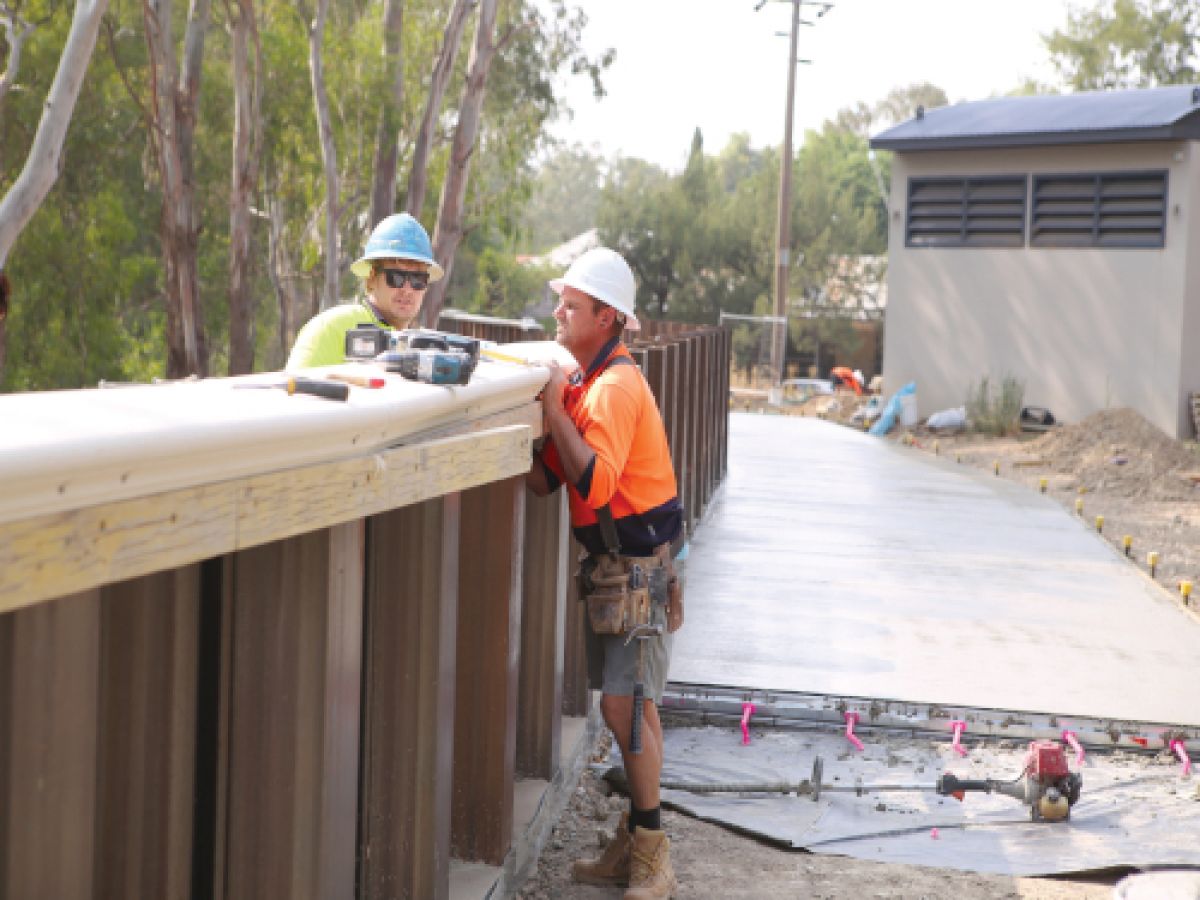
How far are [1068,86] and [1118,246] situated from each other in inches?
1392

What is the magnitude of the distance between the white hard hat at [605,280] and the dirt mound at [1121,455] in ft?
48.8

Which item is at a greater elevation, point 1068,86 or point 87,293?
point 1068,86

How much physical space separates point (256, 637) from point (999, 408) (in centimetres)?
2244

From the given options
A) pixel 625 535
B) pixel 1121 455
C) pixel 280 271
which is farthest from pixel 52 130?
pixel 280 271

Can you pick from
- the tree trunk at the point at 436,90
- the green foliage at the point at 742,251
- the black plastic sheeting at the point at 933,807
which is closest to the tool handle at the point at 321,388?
the black plastic sheeting at the point at 933,807

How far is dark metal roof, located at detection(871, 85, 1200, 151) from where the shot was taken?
23438mm

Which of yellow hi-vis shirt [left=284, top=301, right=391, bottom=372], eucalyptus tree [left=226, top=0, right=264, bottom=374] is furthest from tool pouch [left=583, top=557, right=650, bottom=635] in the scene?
eucalyptus tree [left=226, top=0, right=264, bottom=374]

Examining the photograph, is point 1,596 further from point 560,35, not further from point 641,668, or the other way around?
point 560,35

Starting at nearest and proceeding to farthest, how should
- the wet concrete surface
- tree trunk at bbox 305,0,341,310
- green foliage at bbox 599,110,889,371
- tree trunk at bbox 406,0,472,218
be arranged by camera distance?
1. the wet concrete surface
2. tree trunk at bbox 406,0,472,218
3. tree trunk at bbox 305,0,341,310
4. green foliage at bbox 599,110,889,371

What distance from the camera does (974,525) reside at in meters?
14.0

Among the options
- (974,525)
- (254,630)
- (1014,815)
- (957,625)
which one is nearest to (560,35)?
(974,525)

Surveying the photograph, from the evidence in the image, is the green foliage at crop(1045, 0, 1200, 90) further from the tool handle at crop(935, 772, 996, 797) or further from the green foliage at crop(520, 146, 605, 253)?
the green foliage at crop(520, 146, 605, 253)

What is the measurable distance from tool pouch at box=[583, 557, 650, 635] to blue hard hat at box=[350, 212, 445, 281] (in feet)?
4.77

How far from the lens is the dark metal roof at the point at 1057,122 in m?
23.4
